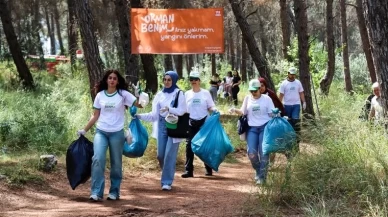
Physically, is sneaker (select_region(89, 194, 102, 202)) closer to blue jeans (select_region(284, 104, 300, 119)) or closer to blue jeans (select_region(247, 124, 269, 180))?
blue jeans (select_region(247, 124, 269, 180))

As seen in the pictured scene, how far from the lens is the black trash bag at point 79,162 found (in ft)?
22.7

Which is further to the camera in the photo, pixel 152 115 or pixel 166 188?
pixel 152 115

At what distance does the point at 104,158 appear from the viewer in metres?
6.78

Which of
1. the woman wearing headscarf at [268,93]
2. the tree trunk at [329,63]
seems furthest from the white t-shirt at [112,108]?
the tree trunk at [329,63]

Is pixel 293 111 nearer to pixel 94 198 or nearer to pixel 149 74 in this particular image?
pixel 94 198

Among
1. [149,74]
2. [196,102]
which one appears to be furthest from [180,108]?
[149,74]

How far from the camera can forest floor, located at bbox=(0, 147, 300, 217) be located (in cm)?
612

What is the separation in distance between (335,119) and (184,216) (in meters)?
2.98

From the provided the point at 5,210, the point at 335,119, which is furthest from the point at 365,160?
the point at 5,210

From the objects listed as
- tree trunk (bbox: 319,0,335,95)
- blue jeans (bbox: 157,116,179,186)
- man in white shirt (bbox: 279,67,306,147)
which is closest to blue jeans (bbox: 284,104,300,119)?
man in white shirt (bbox: 279,67,306,147)

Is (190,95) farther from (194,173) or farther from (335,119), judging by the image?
(335,119)

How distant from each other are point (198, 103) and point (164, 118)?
3.24ft

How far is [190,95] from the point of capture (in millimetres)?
8812

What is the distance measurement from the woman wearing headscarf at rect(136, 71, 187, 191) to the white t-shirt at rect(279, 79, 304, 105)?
11.7 ft
